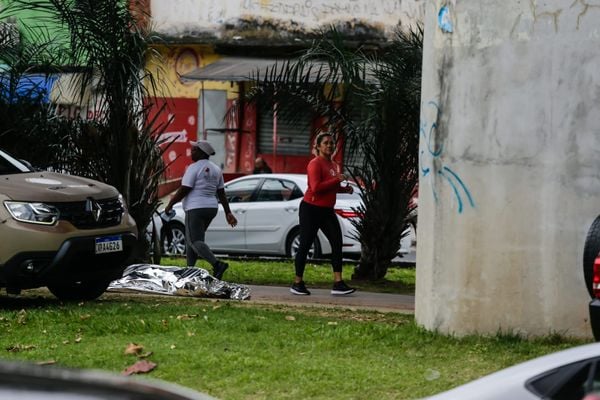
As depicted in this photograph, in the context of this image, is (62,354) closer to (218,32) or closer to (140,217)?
(140,217)

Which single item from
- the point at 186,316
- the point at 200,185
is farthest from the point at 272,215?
the point at 186,316

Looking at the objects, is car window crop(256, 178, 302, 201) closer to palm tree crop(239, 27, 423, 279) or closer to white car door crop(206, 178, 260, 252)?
white car door crop(206, 178, 260, 252)

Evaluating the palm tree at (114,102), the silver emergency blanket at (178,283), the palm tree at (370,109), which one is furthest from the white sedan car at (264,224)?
the silver emergency blanket at (178,283)

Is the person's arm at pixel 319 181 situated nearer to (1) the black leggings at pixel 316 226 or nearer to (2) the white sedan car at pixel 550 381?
(1) the black leggings at pixel 316 226

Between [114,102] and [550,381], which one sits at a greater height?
[114,102]

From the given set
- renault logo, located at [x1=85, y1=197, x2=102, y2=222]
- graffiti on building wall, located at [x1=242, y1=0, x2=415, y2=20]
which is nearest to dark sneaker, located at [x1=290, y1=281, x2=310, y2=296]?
renault logo, located at [x1=85, y1=197, x2=102, y2=222]

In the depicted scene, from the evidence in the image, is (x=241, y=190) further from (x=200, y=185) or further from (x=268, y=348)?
(x=268, y=348)

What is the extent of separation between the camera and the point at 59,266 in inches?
442

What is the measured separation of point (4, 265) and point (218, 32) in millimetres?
19319

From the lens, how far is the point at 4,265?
11023mm

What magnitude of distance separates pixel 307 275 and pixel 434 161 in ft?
23.4

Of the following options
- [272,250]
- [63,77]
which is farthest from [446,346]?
[272,250]

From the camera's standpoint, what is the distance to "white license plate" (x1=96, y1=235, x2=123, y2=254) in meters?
11.7

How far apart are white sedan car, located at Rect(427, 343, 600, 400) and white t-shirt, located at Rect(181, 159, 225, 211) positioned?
9.63 metres
